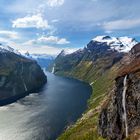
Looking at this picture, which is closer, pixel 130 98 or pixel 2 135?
pixel 130 98

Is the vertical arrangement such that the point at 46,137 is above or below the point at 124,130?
below

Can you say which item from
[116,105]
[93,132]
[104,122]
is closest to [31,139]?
[93,132]

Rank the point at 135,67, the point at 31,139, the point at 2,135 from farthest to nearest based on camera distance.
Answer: the point at 2,135 < the point at 31,139 < the point at 135,67

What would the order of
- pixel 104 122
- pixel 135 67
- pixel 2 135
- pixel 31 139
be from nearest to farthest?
1. pixel 135 67
2. pixel 104 122
3. pixel 31 139
4. pixel 2 135

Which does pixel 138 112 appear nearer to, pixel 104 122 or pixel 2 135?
pixel 104 122

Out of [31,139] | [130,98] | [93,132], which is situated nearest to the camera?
[130,98]

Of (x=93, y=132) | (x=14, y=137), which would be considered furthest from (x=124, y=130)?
(x=14, y=137)

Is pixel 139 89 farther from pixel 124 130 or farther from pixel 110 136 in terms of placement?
pixel 110 136

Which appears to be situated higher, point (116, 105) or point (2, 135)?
point (116, 105)

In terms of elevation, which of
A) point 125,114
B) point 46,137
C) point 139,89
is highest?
point 139,89
